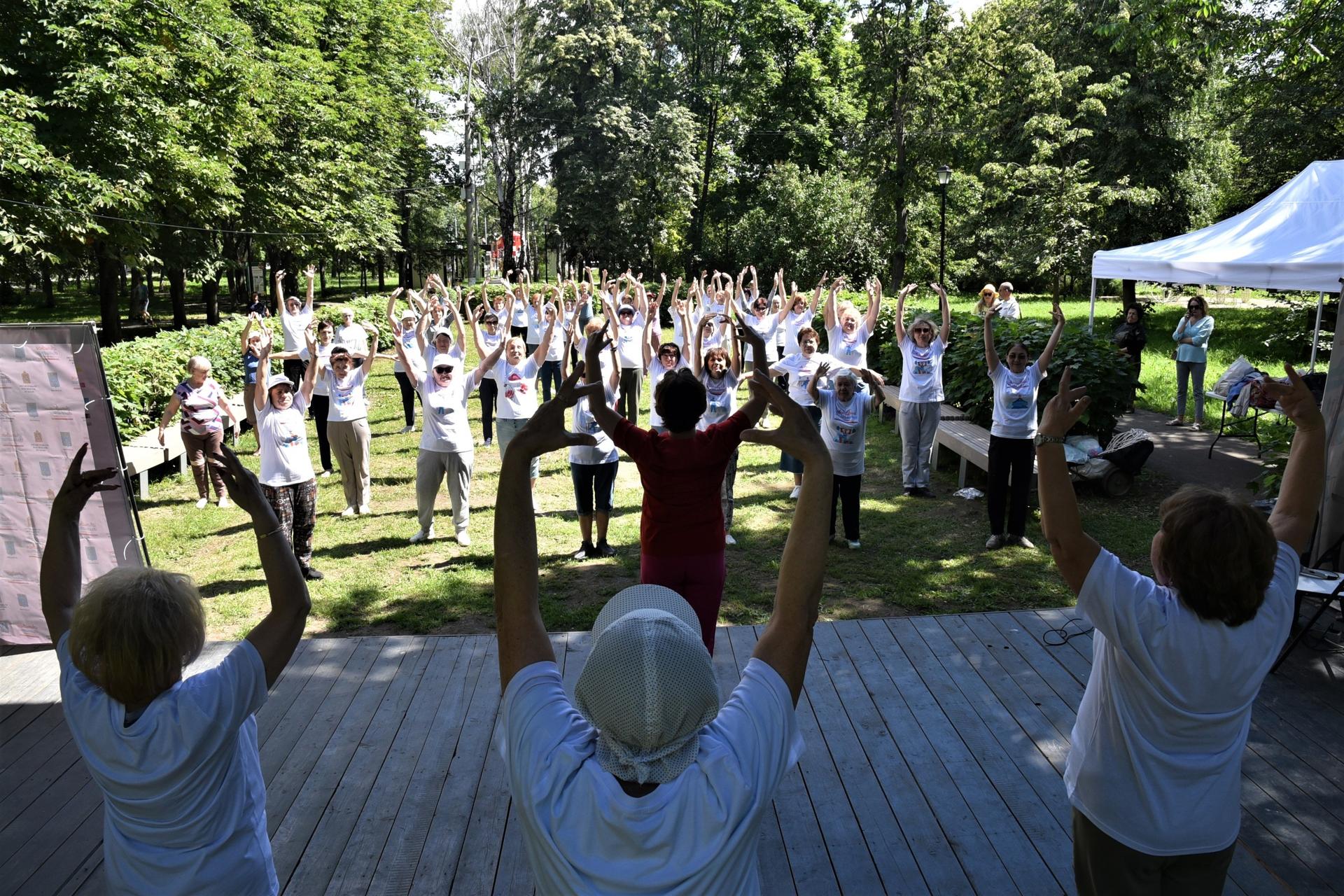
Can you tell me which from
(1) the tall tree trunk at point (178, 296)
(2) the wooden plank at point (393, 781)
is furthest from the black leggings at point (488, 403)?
(1) the tall tree trunk at point (178, 296)

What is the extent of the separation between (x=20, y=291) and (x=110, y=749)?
53624mm

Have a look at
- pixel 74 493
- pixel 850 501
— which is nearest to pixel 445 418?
pixel 850 501

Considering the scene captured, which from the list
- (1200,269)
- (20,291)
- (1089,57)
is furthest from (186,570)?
(20,291)

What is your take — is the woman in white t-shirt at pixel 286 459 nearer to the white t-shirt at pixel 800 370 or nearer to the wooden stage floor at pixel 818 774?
the wooden stage floor at pixel 818 774

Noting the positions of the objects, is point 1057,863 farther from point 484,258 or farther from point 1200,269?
point 484,258

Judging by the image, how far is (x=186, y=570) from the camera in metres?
7.45

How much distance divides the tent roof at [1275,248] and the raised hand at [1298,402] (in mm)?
6921

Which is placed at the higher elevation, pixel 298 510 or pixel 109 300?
pixel 109 300

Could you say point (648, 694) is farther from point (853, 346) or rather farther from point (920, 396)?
point (853, 346)

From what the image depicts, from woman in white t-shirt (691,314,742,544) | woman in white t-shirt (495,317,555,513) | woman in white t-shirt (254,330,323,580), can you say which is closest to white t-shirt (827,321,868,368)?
woman in white t-shirt (691,314,742,544)

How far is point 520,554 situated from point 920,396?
817 cm

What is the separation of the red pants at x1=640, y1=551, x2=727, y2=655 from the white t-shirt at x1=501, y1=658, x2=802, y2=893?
264 centimetres

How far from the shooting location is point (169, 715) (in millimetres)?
1984

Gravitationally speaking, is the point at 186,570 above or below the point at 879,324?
below
